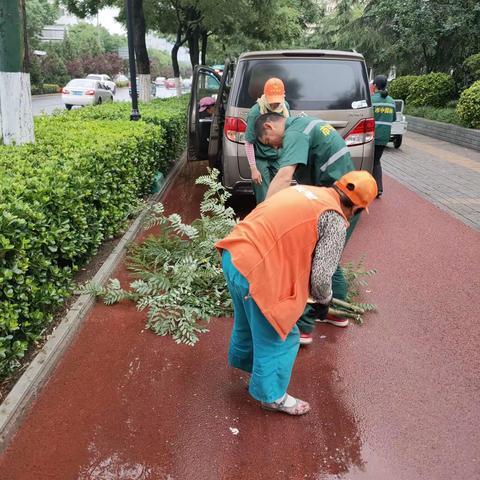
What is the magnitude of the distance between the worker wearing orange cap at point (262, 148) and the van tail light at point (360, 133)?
143 centimetres

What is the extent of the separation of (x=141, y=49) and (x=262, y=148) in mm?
9383

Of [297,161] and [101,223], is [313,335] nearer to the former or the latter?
[297,161]

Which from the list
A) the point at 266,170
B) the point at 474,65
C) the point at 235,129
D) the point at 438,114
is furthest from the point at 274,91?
the point at 438,114

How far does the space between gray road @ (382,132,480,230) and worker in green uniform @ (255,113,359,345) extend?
3684mm

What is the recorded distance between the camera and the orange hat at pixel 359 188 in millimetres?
2363

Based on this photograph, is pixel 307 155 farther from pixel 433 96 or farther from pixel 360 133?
pixel 433 96

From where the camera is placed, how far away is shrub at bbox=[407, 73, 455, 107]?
18297 millimetres

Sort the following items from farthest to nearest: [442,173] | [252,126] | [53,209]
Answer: [442,173]
[252,126]
[53,209]

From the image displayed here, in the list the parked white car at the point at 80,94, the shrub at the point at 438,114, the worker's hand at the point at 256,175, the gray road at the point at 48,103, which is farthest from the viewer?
the parked white car at the point at 80,94

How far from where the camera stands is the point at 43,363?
3148 mm

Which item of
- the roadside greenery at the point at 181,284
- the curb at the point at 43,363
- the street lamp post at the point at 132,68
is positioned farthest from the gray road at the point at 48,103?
the curb at the point at 43,363

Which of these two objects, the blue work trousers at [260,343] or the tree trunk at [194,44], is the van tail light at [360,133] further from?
the tree trunk at [194,44]

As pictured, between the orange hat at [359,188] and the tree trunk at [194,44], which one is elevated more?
the tree trunk at [194,44]

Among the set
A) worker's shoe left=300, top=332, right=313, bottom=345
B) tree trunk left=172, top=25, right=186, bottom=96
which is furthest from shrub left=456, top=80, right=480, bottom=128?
worker's shoe left=300, top=332, right=313, bottom=345
